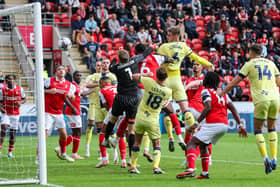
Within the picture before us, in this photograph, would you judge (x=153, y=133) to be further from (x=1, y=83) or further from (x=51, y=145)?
(x=51, y=145)

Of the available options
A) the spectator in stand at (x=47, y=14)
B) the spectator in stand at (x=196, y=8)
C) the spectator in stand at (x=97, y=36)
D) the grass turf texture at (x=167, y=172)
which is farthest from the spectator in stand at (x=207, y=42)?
the grass turf texture at (x=167, y=172)

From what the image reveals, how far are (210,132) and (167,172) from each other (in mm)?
1848

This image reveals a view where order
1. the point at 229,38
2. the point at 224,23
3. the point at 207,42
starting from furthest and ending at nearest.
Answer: the point at 224,23 → the point at 229,38 → the point at 207,42

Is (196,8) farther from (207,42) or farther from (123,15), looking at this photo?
(123,15)

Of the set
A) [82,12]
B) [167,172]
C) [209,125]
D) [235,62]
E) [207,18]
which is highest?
[207,18]

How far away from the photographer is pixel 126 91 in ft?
41.5

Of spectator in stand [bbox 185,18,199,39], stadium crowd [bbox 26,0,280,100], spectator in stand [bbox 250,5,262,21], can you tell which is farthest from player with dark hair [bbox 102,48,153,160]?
spectator in stand [bbox 250,5,262,21]

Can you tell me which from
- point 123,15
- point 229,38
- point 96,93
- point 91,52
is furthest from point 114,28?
point 96,93

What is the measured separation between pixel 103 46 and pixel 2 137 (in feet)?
40.0

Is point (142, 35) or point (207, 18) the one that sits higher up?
point (207, 18)

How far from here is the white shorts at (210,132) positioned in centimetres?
1066

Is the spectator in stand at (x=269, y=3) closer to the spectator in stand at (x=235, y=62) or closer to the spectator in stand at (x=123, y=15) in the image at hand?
the spectator in stand at (x=235, y=62)

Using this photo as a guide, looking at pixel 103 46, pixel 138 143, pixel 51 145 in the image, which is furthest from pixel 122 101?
Answer: pixel 103 46

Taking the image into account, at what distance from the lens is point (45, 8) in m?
28.1
